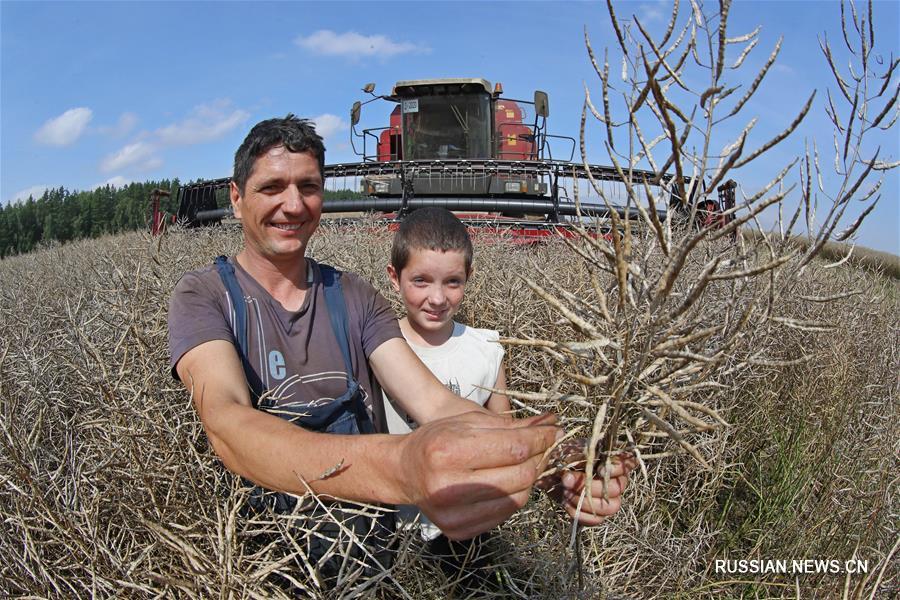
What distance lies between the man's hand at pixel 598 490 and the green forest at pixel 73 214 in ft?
56.1

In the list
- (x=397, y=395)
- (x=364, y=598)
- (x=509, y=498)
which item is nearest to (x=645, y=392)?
(x=509, y=498)

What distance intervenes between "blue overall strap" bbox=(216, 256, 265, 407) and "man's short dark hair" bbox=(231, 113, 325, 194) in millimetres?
299

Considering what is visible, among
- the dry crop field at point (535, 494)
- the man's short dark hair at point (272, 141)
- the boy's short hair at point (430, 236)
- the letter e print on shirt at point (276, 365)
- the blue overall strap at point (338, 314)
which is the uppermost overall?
the man's short dark hair at point (272, 141)

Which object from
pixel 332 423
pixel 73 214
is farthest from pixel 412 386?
pixel 73 214

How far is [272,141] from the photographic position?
1.61m

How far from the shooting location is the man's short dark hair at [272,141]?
1610 mm

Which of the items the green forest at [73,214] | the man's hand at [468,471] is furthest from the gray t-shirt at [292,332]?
the green forest at [73,214]

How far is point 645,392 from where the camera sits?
843mm

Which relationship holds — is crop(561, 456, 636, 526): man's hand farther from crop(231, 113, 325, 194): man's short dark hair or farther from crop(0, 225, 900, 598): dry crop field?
crop(231, 113, 325, 194): man's short dark hair

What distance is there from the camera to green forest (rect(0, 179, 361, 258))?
59.4ft

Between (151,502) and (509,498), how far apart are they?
0.72m

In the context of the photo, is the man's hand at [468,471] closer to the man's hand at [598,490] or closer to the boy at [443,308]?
the man's hand at [598,490]

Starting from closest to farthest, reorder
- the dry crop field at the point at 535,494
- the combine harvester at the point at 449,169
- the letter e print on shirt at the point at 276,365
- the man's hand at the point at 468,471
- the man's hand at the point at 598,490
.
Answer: the man's hand at the point at 468,471, the man's hand at the point at 598,490, the dry crop field at the point at 535,494, the letter e print on shirt at the point at 276,365, the combine harvester at the point at 449,169

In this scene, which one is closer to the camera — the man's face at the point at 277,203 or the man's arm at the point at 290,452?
the man's arm at the point at 290,452
